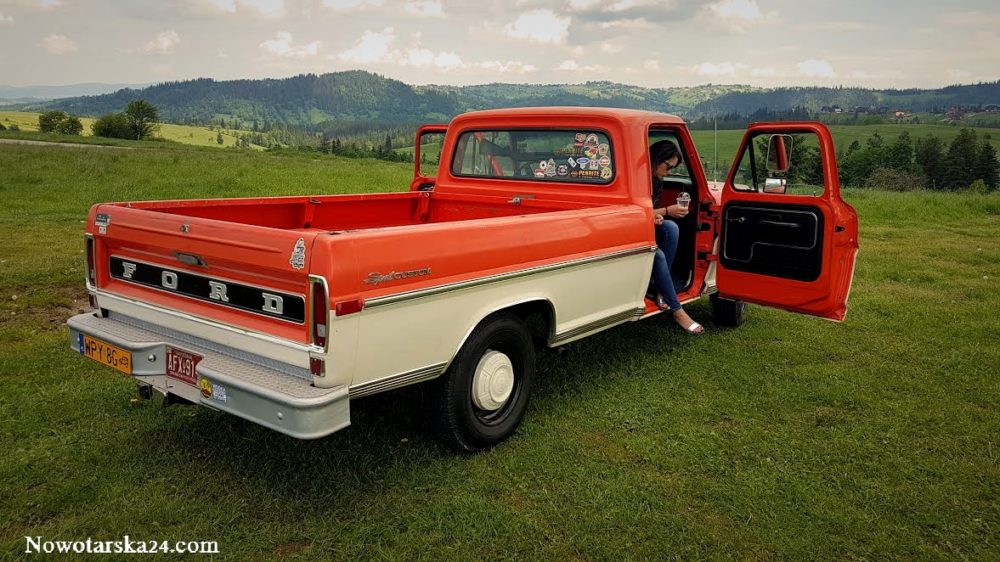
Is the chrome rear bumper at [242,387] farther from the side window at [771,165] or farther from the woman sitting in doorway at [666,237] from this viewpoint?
the side window at [771,165]

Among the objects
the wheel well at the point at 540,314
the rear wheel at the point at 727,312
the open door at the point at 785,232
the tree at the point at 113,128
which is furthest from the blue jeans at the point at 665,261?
the tree at the point at 113,128

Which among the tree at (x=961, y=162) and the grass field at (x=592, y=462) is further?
the tree at (x=961, y=162)

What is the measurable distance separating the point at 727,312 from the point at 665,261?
163 cm

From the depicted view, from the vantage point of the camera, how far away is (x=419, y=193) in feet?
18.7

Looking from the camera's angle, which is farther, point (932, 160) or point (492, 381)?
point (932, 160)

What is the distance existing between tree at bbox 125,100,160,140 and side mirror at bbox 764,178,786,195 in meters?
64.5

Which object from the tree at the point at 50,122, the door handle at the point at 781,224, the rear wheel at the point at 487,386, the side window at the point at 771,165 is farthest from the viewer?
the tree at the point at 50,122

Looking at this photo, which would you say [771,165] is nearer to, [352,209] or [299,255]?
[352,209]

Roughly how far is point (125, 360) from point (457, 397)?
1635mm

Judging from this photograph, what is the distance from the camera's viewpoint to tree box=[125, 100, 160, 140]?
→ 60.3m

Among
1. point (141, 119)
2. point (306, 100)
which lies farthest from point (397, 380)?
point (306, 100)

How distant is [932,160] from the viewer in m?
39.7

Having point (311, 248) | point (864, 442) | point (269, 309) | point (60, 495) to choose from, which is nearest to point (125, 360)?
point (60, 495)

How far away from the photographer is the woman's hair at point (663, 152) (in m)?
5.27
